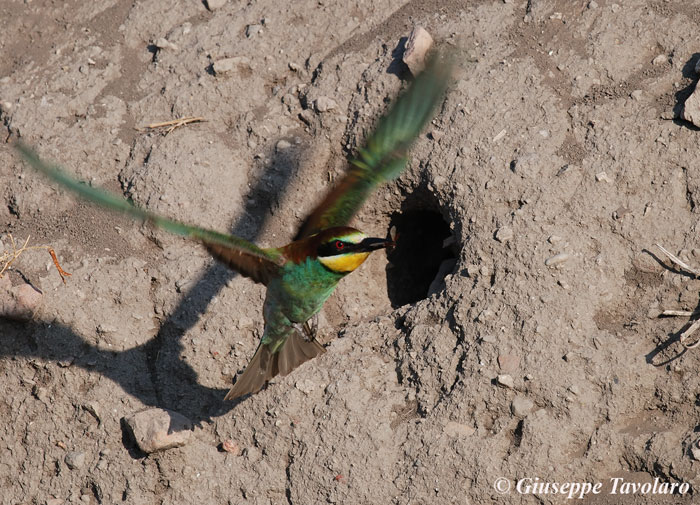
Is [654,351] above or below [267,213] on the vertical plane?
below

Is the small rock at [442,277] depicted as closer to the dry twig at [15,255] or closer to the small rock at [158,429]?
the small rock at [158,429]

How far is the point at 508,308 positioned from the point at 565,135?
77 cm

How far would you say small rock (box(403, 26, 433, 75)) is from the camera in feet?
11.7

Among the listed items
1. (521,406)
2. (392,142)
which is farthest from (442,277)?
(521,406)

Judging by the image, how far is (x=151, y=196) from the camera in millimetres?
3762

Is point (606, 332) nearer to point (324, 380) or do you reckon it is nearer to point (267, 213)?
point (324, 380)

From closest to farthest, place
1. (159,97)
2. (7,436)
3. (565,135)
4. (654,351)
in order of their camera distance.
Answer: (654,351), (565,135), (7,436), (159,97)

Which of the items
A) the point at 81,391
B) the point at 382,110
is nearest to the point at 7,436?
the point at 81,391

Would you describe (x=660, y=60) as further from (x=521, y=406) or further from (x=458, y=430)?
(x=458, y=430)

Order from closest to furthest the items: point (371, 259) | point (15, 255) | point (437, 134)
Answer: point (437, 134) → point (15, 255) → point (371, 259)

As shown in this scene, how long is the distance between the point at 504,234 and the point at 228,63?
64.4 inches

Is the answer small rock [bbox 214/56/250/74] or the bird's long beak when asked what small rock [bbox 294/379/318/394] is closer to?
the bird's long beak

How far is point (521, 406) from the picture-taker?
9.53 ft

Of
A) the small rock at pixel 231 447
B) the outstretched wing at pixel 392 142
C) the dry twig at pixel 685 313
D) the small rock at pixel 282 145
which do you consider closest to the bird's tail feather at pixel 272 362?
the small rock at pixel 231 447
